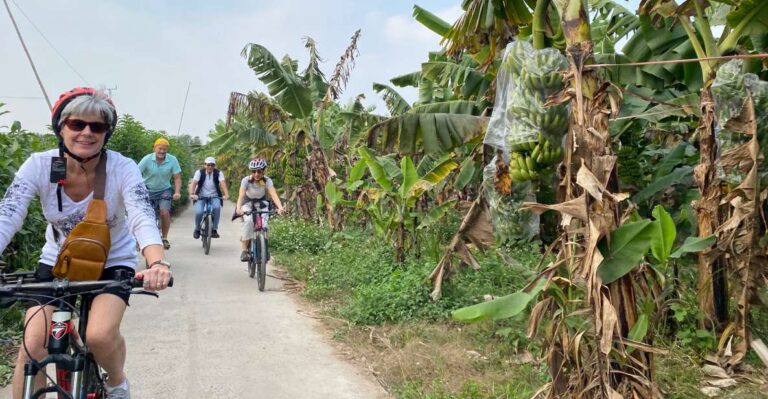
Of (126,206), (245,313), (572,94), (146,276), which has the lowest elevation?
(245,313)

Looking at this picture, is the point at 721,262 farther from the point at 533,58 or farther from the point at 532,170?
the point at 533,58

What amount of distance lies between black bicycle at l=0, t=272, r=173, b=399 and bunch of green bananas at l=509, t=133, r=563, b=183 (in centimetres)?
263

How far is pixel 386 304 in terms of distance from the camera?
658 centimetres

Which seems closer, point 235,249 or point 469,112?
point 469,112

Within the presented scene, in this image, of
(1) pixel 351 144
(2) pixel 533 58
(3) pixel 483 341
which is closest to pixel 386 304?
(3) pixel 483 341

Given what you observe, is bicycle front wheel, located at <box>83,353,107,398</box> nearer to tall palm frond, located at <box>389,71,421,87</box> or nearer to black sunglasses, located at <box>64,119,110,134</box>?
black sunglasses, located at <box>64,119,110,134</box>

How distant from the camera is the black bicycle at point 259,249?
8328 mm


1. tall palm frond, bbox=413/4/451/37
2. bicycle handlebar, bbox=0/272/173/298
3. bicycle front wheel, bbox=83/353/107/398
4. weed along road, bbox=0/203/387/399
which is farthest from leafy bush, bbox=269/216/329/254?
bicycle handlebar, bbox=0/272/173/298

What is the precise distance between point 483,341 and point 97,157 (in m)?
3.68

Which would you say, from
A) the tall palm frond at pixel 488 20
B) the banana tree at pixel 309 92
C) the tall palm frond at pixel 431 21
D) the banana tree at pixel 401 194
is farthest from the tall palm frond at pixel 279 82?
the tall palm frond at pixel 488 20

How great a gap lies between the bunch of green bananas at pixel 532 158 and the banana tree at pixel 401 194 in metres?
2.63

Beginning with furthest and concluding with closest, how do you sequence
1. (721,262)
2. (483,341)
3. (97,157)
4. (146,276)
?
1. (483,341)
2. (721,262)
3. (97,157)
4. (146,276)

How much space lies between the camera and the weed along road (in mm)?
4820

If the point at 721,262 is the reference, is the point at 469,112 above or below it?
above
